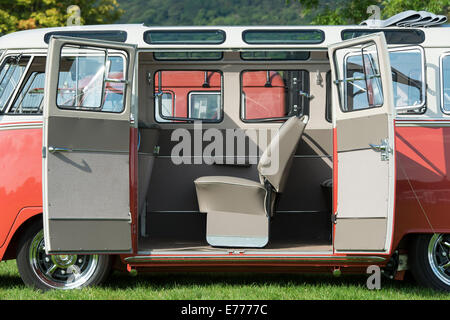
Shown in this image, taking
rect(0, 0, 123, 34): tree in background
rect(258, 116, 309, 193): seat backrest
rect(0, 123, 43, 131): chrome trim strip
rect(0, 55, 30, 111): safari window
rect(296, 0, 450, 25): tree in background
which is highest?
rect(0, 0, 123, 34): tree in background

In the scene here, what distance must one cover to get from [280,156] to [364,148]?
0.94m

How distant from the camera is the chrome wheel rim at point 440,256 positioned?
6.73 metres

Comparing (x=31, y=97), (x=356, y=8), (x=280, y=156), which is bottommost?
(x=280, y=156)

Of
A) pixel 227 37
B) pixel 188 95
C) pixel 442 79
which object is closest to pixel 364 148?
pixel 442 79

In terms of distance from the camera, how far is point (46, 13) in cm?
2019

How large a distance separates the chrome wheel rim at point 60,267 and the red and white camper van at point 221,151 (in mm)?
14

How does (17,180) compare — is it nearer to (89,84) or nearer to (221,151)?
(89,84)

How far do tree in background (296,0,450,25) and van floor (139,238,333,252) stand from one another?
7554 millimetres

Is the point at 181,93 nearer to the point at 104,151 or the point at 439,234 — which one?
the point at 104,151

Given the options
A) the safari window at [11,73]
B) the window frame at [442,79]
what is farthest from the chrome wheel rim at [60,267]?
the window frame at [442,79]

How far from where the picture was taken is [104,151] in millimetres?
6191

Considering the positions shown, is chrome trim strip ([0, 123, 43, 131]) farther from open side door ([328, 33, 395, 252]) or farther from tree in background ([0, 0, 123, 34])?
tree in background ([0, 0, 123, 34])

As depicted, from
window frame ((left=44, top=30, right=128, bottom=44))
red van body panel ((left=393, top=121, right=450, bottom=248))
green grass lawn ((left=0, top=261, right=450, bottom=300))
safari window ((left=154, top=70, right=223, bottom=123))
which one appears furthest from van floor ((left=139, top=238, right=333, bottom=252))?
window frame ((left=44, top=30, right=128, bottom=44))

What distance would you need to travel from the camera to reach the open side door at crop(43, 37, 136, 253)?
19.9 feet
